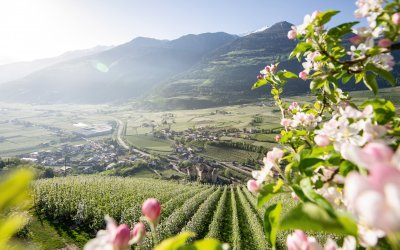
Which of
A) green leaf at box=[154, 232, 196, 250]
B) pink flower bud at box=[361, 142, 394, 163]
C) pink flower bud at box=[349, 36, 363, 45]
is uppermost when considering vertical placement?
pink flower bud at box=[349, 36, 363, 45]

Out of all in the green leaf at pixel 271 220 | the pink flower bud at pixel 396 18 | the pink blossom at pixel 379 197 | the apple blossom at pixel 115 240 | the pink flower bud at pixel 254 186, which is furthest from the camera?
the pink flower bud at pixel 396 18

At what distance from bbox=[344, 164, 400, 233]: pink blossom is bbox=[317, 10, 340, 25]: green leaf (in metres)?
2.07

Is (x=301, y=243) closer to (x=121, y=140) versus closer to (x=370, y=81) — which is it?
(x=370, y=81)

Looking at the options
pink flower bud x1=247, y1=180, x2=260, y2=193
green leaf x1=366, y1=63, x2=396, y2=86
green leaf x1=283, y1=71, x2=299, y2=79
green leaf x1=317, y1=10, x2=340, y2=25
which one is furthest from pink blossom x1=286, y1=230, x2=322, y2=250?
green leaf x1=283, y1=71, x2=299, y2=79

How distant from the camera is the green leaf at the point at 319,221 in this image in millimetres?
750

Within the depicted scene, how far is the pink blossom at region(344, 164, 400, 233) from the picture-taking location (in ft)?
1.60

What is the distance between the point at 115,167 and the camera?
79688mm

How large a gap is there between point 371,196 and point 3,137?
14925 centimetres

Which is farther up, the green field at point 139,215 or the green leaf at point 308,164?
the green leaf at point 308,164

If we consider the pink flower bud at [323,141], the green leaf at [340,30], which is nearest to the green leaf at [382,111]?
the pink flower bud at [323,141]

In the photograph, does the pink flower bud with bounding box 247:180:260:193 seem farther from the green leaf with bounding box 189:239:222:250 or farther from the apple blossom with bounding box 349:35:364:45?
the apple blossom with bounding box 349:35:364:45

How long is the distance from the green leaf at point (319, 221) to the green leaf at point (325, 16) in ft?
6.22

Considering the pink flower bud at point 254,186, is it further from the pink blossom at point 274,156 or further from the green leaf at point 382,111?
the green leaf at point 382,111

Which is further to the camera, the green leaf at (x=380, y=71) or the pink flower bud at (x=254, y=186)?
the green leaf at (x=380, y=71)
